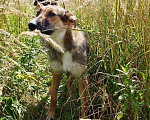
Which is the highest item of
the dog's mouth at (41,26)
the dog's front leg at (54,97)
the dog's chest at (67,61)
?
the dog's mouth at (41,26)

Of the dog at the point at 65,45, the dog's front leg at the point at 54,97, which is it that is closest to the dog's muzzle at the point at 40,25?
the dog at the point at 65,45

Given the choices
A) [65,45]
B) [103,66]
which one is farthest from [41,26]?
[103,66]

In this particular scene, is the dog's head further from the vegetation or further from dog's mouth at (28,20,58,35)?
the vegetation

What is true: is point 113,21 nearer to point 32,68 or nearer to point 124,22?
point 124,22

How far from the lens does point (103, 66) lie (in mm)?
3982

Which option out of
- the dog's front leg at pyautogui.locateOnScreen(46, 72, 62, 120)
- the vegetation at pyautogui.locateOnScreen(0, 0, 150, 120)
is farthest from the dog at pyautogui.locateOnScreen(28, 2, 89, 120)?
the vegetation at pyautogui.locateOnScreen(0, 0, 150, 120)

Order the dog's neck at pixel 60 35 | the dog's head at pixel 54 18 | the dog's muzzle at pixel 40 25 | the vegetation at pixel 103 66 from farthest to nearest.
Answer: the dog's neck at pixel 60 35, the dog's head at pixel 54 18, the dog's muzzle at pixel 40 25, the vegetation at pixel 103 66

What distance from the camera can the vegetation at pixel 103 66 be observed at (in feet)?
10.1

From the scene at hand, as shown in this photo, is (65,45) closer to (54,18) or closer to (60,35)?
(60,35)

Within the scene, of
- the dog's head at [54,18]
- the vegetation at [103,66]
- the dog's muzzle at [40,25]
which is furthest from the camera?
the dog's head at [54,18]

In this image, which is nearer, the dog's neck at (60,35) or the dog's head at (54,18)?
the dog's head at (54,18)

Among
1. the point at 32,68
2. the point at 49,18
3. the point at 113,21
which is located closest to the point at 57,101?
the point at 32,68

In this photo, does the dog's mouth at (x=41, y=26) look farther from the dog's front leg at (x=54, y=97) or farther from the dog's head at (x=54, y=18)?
the dog's front leg at (x=54, y=97)

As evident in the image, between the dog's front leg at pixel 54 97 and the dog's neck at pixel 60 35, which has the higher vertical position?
the dog's neck at pixel 60 35
